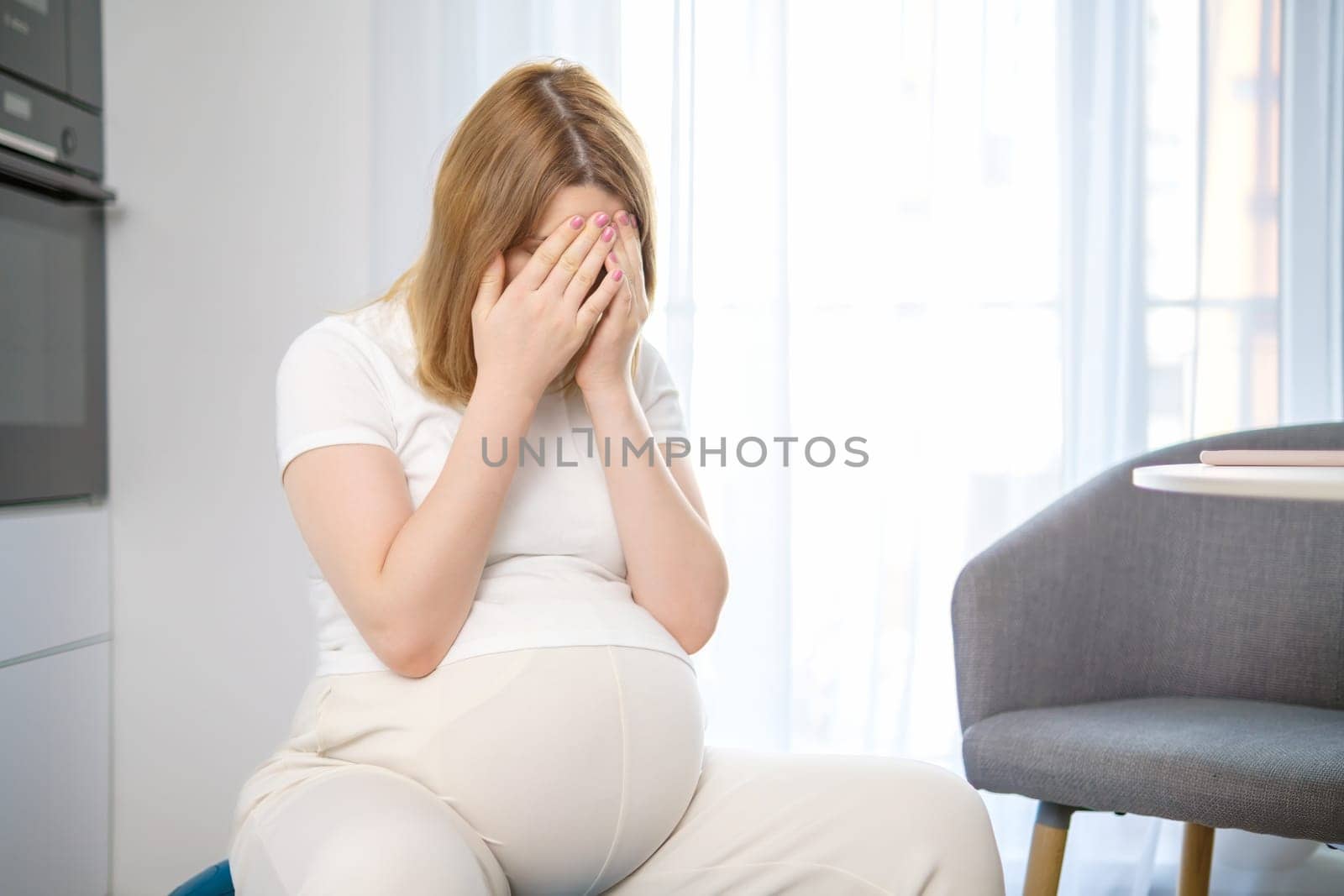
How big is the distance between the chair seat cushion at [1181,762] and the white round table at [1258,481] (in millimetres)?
423

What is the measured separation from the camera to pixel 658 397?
1.24 metres

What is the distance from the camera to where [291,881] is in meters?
0.75

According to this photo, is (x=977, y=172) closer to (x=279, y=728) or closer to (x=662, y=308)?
(x=662, y=308)

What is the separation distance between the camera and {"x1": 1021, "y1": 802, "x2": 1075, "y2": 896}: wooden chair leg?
129cm

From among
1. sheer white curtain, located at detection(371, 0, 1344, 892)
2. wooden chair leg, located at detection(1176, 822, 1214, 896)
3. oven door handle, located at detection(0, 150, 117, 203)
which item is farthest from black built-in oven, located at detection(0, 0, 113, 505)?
wooden chair leg, located at detection(1176, 822, 1214, 896)

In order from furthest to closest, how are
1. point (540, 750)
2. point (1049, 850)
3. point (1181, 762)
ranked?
1. point (1049, 850)
2. point (1181, 762)
3. point (540, 750)

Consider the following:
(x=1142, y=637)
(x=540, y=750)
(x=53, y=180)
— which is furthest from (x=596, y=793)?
(x=53, y=180)

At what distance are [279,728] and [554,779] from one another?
1421 millimetres

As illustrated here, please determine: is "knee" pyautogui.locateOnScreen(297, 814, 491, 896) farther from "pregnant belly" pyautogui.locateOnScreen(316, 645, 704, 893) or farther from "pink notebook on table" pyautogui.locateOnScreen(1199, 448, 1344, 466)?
"pink notebook on table" pyautogui.locateOnScreen(1199, 448, 1344, 466)

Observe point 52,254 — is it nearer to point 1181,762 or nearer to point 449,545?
point 449,545

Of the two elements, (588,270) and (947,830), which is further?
(588,270)

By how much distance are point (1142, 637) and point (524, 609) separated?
3.35ft

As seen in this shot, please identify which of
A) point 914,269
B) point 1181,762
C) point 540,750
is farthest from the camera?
point 914,269

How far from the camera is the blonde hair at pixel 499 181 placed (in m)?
1.04
